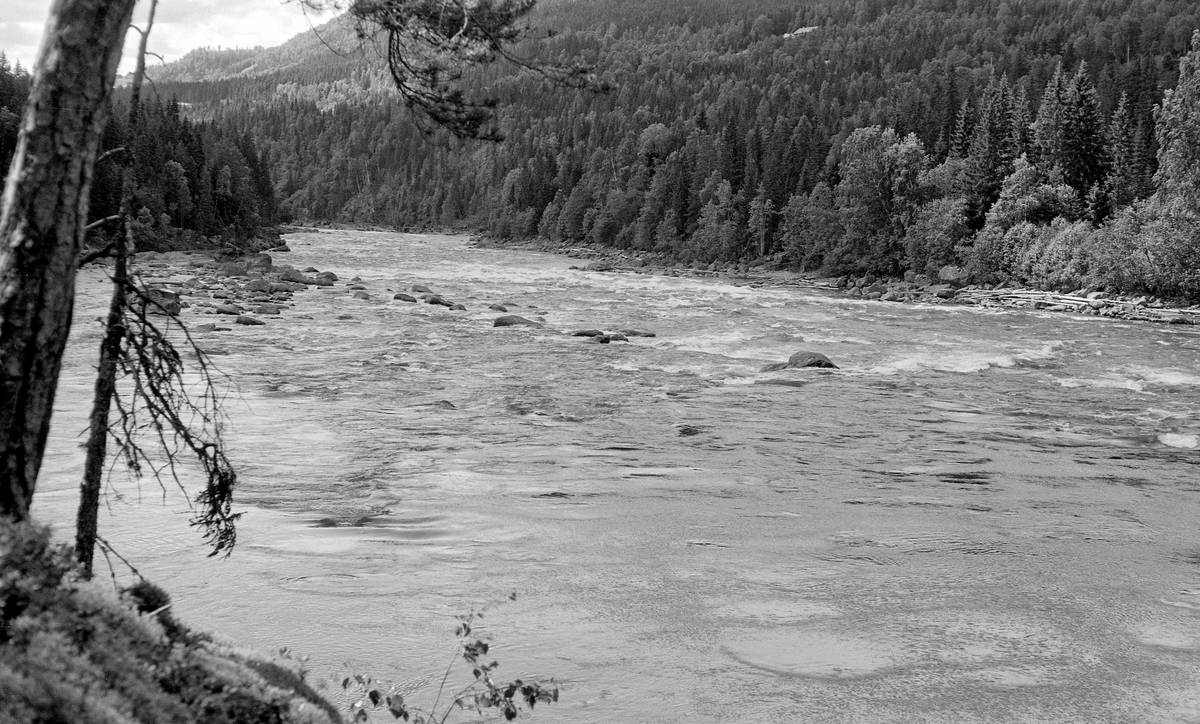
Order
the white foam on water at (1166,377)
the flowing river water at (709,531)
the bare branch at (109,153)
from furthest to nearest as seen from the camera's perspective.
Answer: the white foam on water at (1166,377), the flowing river water at (709,531), the bare branch at (109,153)

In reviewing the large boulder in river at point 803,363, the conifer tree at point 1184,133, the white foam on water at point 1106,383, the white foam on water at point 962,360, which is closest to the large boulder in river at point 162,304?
the large boulder in river at point 803,363

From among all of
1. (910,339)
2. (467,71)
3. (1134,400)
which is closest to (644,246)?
(910,339)

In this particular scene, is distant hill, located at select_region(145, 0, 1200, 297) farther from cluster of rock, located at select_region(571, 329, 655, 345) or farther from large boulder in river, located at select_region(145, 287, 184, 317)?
cluster of rock, located at select_region(571, 329, 655, 345)

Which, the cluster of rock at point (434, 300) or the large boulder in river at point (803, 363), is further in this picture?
the cluster of rock at point (434, 300)

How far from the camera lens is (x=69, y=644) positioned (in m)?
2.99

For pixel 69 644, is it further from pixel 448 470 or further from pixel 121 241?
pixel 448 470

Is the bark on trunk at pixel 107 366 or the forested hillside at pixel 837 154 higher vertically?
the forested hillside at pixel 837 154

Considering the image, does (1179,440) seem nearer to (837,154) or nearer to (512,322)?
(512,322)

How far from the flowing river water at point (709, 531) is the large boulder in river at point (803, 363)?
108cm

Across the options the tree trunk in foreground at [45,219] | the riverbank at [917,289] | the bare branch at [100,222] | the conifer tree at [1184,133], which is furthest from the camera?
the conifer tree at [1184,133]

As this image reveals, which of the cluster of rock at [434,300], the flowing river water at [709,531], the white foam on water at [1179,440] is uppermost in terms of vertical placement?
the cluster of rock at [434,300]

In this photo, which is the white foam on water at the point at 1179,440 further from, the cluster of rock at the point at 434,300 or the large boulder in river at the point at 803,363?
the cluster of rock at the point at 434,300

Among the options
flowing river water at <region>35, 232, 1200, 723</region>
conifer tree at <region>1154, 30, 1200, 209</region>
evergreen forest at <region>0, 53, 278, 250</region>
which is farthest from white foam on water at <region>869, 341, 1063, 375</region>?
evergreen forest at <region>0, 53, 278, 250</region>

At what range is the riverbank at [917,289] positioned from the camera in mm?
40062
